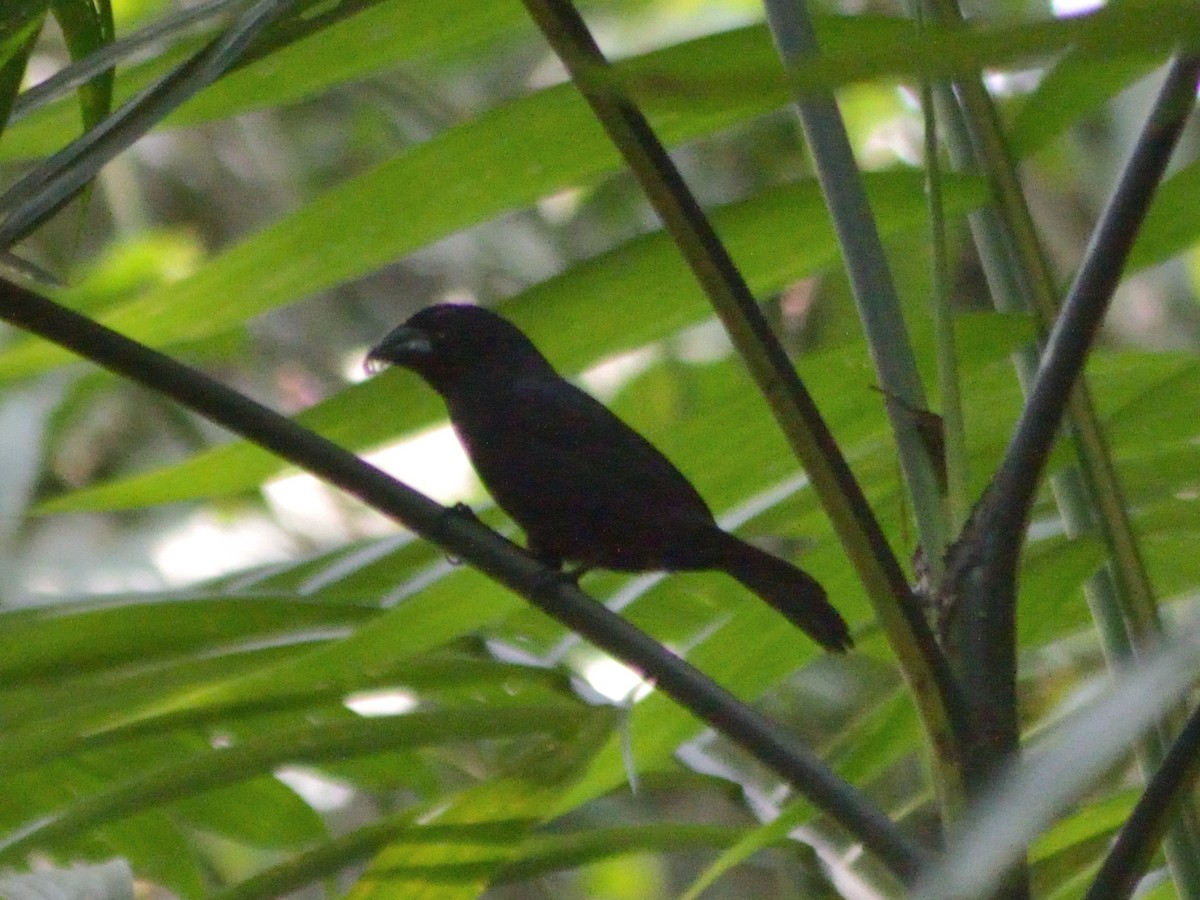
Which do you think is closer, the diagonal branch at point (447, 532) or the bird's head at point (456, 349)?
the diagonal branch at point (447, 532)

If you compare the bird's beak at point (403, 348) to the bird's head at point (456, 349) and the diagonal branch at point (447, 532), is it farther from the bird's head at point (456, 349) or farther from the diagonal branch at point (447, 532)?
the diagonal branch at point (447, 532)

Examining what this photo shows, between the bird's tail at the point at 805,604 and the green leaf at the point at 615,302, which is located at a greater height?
the green leaf at the point at 615,302

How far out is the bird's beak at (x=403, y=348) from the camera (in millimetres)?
2818

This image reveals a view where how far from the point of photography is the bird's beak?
9.25 feet

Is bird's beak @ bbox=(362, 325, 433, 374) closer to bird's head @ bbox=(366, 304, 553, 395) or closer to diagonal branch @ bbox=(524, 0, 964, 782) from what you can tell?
bird's head @ bbox=(366, 304, 553, 395)

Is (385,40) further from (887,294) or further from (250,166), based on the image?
(250,166)

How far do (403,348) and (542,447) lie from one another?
1.00ft

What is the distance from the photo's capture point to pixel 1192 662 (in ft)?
1.81

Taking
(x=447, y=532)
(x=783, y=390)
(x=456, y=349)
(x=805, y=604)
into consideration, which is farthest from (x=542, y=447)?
(x=783, y=390)

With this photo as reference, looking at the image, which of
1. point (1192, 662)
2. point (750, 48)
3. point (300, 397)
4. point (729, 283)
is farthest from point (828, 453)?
point (300, 397)

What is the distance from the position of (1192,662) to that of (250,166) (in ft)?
20.6

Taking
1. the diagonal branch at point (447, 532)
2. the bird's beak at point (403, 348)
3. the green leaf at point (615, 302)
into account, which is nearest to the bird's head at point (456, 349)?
the bird's beak at point (403, 348)

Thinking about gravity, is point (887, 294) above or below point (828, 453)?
above

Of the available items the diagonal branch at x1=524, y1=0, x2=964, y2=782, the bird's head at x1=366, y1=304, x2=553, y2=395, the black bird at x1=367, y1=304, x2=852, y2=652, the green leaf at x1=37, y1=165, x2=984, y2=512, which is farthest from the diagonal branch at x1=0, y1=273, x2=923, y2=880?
the bird's head at x1=366, y1=304, x2=553, y2=395
